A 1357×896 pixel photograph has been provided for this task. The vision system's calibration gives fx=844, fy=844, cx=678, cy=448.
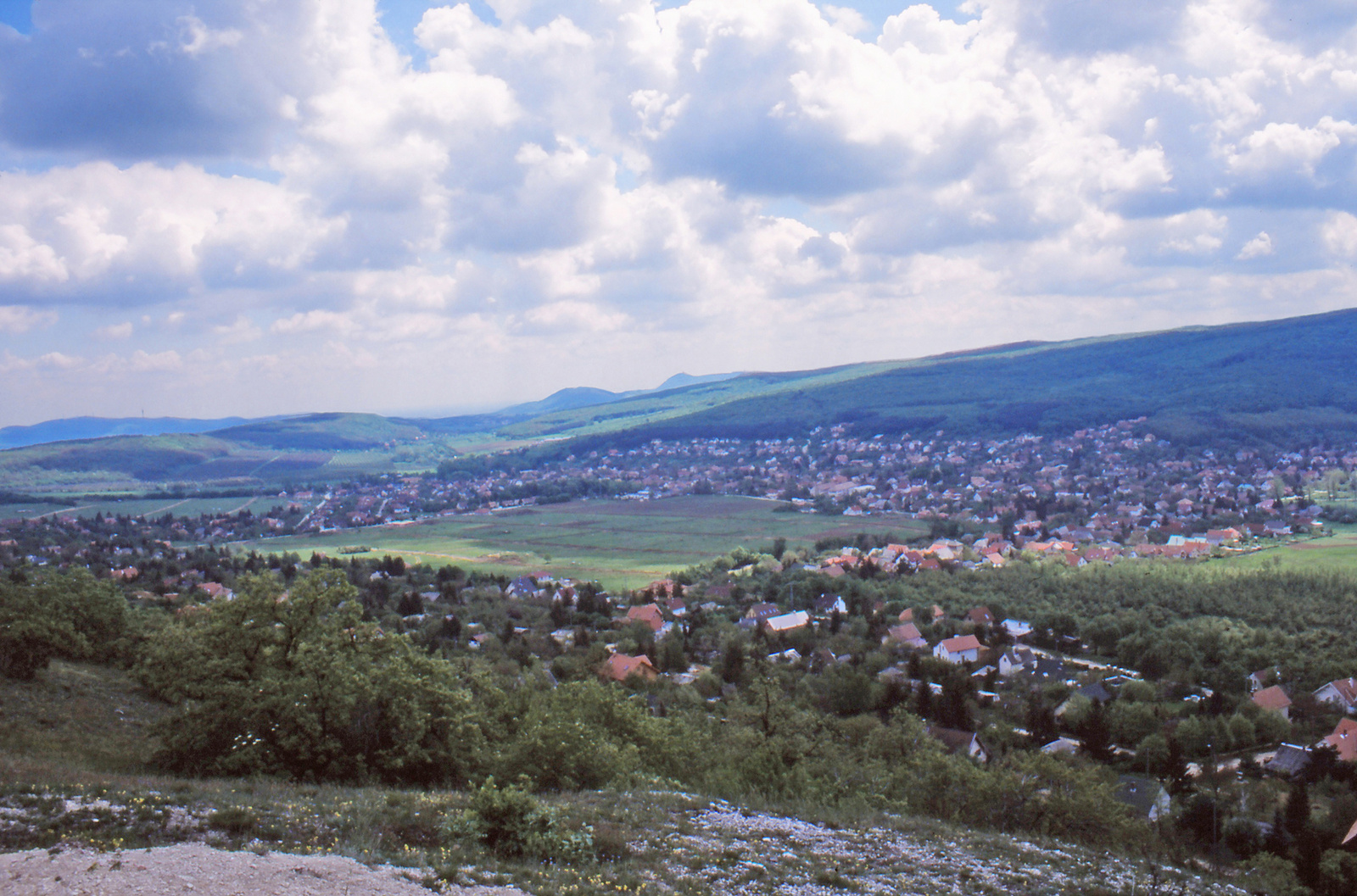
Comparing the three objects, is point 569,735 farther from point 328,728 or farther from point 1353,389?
point 1353,389

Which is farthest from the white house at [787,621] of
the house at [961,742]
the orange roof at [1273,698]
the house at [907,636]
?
the orange roof at [1273,698]

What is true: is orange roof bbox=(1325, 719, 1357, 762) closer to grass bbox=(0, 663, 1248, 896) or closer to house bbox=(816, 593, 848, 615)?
grass bbox=(0, 663, 1248, 896)

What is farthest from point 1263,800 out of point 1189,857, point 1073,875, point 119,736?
point 119,736

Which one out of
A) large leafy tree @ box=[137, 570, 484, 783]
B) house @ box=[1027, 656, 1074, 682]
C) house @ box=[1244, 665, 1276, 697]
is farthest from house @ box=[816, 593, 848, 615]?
large leafy tree @ box=[137, 570, 484, 783]

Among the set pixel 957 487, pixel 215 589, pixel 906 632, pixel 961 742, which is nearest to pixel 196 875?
pixel 961 742

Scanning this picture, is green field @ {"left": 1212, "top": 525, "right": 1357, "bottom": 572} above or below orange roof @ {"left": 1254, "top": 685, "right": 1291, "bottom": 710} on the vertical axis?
below
